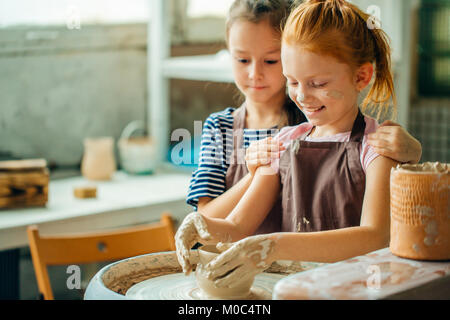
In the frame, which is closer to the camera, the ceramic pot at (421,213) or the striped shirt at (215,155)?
the ceramic pot at (421,213)

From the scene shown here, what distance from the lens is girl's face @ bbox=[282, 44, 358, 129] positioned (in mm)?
1099

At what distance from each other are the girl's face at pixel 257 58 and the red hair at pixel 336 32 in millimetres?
262

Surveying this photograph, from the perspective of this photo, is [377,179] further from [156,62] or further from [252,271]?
[156,62]

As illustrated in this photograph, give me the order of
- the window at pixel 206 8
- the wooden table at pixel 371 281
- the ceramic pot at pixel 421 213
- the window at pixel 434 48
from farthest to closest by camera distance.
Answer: the window at pixel 434 48
the window at pixel 206 8
the ceramic pot at pixel 421 213
the wooden table at pixel 371 281

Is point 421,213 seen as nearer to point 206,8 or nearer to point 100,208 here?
point 100,208

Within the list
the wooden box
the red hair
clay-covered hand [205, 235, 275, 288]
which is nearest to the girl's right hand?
the red hair

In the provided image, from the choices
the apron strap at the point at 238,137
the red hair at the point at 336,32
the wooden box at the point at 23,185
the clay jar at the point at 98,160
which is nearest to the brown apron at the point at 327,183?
the red hair at the point at 336,32

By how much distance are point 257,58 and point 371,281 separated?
713 millimetres

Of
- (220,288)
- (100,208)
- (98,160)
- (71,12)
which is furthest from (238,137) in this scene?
(71,12)

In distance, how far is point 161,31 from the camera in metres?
3.36

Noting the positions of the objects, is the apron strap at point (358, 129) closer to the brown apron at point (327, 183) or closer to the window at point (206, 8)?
the brown apron at point (327, 183)

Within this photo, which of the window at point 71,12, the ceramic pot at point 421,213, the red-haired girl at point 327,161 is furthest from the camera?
the window at point 71,12

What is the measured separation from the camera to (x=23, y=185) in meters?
2.56

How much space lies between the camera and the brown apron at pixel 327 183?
1144 millimetres
